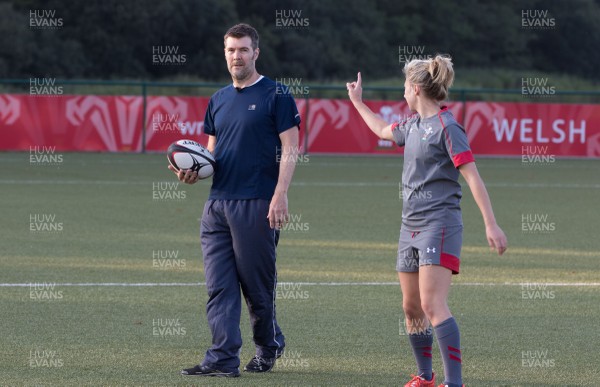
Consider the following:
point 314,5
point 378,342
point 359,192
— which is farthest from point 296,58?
point 378,342

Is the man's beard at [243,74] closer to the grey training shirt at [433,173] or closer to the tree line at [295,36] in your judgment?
the grey training shirt at [433,173]

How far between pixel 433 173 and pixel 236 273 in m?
1.49

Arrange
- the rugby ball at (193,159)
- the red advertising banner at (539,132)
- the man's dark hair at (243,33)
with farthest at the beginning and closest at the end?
the red advertising banner at (539,132) < the rugby ball at (193,159) < the man's dark hair at (243,33)

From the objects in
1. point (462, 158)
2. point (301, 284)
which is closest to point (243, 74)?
point (462, 158)

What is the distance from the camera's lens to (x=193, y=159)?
7.31 m

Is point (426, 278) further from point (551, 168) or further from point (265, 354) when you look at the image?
point (551, 168)

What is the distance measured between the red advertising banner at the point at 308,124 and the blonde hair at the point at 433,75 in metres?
22.5

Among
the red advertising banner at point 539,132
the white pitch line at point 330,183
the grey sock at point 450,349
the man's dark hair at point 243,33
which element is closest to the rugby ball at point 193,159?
the man's dark hair at point 243,33

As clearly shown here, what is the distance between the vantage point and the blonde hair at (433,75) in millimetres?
6457

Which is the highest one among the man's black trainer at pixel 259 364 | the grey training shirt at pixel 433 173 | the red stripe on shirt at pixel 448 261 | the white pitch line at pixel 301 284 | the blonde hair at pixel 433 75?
the blonde hair at pixel 433 75

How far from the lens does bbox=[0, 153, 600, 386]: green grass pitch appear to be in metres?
7.41

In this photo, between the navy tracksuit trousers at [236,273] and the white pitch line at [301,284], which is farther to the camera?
the white pitch line at [301,284]

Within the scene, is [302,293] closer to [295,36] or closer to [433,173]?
[433,173]

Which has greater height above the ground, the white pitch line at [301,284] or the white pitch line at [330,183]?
the white pitch line at [330,183]
